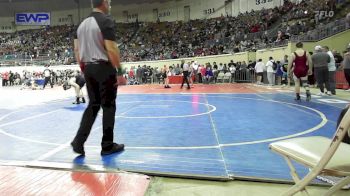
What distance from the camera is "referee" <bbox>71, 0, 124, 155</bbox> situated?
410 centimetres

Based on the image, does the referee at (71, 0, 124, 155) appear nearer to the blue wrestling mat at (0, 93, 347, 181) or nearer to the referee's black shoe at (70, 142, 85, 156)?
the referee's black shoe at (70, 142, 85, 156)

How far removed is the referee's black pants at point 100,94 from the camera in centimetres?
420

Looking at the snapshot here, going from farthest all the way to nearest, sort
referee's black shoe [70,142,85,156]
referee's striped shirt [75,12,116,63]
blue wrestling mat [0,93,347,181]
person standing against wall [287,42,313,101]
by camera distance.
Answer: person standing against wall [287,42,313,101] < referee's black shoe [70,142,85,156] < referee's striped shirt [75,12,116,63] < blue wrestling mat [0,93,347,181]

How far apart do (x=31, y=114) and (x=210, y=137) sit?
5421 millimetres

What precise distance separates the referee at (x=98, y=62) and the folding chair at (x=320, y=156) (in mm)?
2257

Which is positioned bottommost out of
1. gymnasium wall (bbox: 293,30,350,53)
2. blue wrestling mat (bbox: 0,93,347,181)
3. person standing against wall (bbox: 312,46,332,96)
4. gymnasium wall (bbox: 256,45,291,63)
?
blue wrestling mat (bbox: 0,93,347,181)

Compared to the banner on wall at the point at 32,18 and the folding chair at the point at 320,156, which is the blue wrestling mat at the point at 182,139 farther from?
the banner on wall at the point at 32,18

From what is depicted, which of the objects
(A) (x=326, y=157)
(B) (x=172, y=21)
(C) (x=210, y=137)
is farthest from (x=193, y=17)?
(A) (x=326, y=157)

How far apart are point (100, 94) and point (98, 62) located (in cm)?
40

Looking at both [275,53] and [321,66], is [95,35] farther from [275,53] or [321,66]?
[275,53]

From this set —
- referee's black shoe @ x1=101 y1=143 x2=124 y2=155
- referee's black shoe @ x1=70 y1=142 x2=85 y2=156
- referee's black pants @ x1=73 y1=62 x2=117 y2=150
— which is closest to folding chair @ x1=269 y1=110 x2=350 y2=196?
referee's black pants @ x1=73 y1=62 x2=117 y2=150

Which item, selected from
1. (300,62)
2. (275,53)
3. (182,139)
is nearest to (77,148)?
(182,139)

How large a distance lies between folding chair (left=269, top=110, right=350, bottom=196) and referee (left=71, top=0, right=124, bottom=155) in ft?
7.41

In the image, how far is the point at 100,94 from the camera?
425 centimetres
